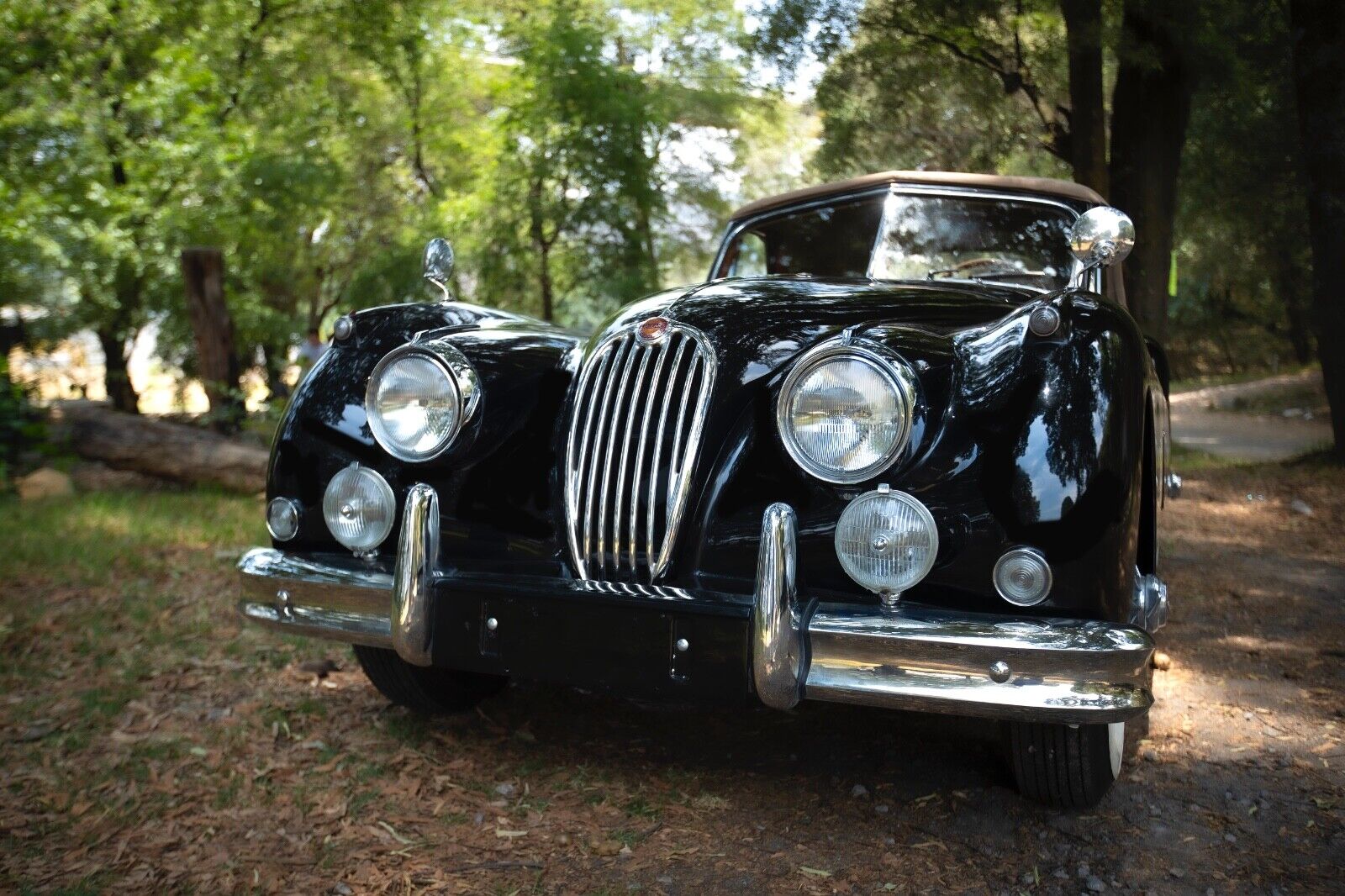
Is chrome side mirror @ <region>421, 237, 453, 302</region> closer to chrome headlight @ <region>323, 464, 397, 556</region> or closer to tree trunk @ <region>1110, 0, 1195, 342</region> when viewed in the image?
chrome headlight @ <region>323, 464, 397, 556</region>

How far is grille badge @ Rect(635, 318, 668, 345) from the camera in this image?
282cm

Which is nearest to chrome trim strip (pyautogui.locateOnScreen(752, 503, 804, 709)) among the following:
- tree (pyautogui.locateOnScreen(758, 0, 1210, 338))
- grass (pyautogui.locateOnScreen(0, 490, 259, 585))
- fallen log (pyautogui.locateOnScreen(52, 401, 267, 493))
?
grass (pyautogui.locateOnScreen(0, 490, 259, 585))

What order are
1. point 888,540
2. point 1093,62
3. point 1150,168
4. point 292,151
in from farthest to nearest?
1. point 292,151
2. point 1150,168
3. point 1093,62
4. point 888,540

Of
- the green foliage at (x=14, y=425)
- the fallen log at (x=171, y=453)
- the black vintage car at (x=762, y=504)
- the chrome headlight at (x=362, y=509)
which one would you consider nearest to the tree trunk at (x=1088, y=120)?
the black vintage car at (x=762, y=504)

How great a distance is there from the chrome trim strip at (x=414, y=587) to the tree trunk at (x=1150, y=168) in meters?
7.49

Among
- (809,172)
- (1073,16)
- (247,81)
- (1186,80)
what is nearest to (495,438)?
(1073,16)

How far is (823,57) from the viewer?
9.99 m

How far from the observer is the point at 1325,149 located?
770 cm

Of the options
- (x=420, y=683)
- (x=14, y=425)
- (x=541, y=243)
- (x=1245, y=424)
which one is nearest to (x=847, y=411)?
(x=420, y=683)

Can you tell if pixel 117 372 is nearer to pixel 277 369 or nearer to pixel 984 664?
pixel 277 369

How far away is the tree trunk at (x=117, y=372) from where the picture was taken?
13703 millimetres

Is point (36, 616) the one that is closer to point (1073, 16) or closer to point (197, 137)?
point (1073, 16)

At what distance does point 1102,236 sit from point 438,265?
2.11 m

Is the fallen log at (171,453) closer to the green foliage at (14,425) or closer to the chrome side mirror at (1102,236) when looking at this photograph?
the green foliage at (14,425)
